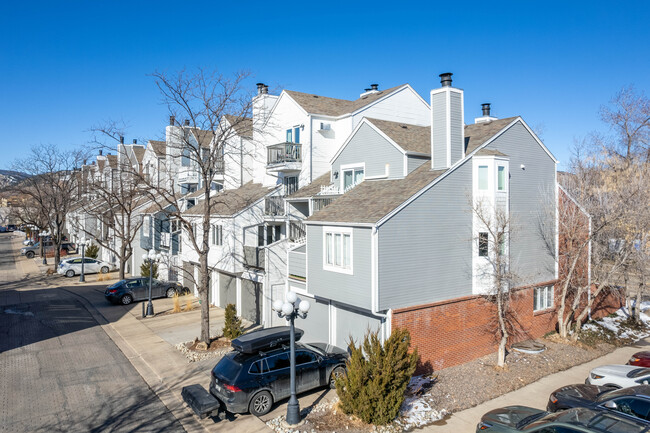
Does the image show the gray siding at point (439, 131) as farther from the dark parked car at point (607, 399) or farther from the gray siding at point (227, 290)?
the gray siding at point (227, 290)

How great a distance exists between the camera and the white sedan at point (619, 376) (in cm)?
1250

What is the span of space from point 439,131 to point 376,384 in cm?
986

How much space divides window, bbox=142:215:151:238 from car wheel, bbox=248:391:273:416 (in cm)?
2607

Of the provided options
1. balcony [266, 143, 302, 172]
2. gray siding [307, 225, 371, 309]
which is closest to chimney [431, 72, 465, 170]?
gray siding [307, 225, 371, 309]

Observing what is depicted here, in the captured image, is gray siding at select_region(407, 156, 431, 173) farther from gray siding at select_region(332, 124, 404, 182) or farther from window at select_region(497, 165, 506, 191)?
window at select_region(497, 165, 506, 191)

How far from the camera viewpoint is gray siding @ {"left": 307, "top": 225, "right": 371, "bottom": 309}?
13992mm

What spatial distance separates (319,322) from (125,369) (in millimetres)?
7605

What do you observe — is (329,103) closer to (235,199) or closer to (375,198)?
(235,199)

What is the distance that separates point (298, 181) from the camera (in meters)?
25.5

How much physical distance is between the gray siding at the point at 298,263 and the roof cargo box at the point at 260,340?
439cm

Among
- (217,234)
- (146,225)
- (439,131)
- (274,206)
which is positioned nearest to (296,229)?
(274,206)

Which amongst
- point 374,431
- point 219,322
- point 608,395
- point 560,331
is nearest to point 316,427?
point 374,431

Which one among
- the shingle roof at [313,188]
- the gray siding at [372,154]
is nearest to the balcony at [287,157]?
the shingle roof at [313,188]

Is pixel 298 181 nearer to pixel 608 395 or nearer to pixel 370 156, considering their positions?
pixel 370 156
